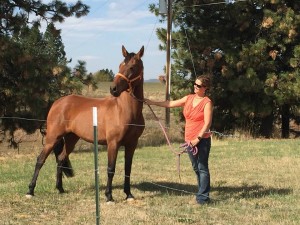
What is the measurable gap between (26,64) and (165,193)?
8.67m

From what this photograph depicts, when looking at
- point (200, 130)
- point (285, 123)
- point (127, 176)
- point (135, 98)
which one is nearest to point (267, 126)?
point (285, 123)

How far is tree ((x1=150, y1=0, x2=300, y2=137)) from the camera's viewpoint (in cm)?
1858

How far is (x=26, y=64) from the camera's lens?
14.8 metres

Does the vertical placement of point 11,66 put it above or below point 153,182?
above

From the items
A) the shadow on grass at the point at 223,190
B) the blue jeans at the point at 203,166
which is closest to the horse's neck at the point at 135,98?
the blue jeans at the point at 203,166

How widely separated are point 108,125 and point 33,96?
336 inches

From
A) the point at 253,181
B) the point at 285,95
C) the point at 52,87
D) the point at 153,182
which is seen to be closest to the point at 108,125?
the point at 153,182

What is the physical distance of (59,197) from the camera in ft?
24.5

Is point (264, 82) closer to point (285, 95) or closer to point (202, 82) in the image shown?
point (285, 95)

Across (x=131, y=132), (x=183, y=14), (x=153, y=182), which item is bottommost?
(x=153, y=182)

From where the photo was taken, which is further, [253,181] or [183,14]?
[183,14]

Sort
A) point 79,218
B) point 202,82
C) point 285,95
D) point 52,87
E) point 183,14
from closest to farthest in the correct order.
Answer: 1. point 79,218
2. point 202,82
3. point 52,87
4. point 285,95
5. point 183,14

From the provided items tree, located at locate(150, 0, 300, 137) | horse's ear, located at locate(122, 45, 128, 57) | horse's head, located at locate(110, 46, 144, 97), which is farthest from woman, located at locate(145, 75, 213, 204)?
tree, located at locate(150, 0, 300, 137)

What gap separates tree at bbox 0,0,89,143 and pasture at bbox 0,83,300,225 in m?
3.00
